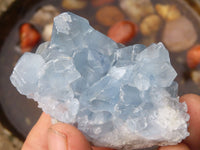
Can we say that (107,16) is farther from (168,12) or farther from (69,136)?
(69,136)

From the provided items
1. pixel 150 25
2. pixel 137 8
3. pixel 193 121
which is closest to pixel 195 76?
pixel 150 25

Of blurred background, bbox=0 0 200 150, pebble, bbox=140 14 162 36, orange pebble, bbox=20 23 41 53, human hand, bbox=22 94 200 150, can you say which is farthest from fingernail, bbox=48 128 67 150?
pebble, bbox=140 14 162 36

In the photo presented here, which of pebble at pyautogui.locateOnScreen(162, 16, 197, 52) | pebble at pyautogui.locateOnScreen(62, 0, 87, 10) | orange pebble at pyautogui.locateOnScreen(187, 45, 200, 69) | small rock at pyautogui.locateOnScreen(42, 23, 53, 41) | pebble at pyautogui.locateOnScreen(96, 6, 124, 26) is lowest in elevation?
orange pebble at pyautogui.locateOnScreen(187, 45, 200, 69)

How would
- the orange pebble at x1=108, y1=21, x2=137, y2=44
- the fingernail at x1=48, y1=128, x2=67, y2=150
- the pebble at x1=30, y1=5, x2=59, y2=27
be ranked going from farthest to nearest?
the pebble at x1=30, y1=5, x2=59, y2=27
the orange pebble at x1=108, y1=21, x2=137, y2=44
the fingernail at x1=48, y1=128, x2=67, y2=150

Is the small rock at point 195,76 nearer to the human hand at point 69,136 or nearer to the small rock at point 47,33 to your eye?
the human hand at point 69,136

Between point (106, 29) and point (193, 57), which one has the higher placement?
point (106, 29)

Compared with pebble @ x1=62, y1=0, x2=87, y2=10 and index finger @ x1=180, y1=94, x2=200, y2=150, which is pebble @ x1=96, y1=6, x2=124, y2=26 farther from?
index finger @ x1=180, y1=94, x2=200, y2=150
